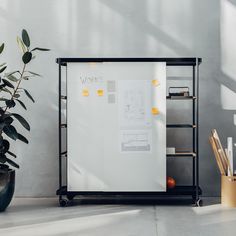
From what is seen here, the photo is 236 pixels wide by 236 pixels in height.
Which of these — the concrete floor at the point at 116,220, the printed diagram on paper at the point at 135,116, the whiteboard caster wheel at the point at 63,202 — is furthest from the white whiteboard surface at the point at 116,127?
the concrete floor at the point at 116,220

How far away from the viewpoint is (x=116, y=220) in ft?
12.5

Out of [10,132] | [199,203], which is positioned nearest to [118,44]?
[10,132]

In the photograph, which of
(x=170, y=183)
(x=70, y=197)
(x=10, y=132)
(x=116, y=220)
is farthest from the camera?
(x=70, y=197)

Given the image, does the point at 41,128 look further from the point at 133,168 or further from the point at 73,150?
the point at 133,168

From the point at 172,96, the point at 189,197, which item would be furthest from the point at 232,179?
the point at 172,96

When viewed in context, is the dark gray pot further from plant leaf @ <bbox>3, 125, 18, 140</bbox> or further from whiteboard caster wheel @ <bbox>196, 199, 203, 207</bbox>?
whiteboard caster wheel @ <bbox>196, 199, 203, 207</bbox>

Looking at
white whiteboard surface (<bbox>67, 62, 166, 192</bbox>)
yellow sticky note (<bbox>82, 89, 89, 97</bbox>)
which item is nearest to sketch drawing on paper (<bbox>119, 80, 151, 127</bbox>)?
white whiteboard surface (<bbox>67, 62, 166, 192</bbox>)

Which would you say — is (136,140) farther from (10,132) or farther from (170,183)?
(10,132)

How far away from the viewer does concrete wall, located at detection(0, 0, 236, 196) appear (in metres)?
4.96

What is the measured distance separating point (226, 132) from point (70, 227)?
2.18 m

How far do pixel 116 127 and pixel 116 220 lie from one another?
38.4 inches

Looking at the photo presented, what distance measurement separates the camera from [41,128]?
502 cm

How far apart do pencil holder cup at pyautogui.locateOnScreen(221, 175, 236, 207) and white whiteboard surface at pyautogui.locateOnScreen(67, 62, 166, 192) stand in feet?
1.90

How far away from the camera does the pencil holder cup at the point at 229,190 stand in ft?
14.2
